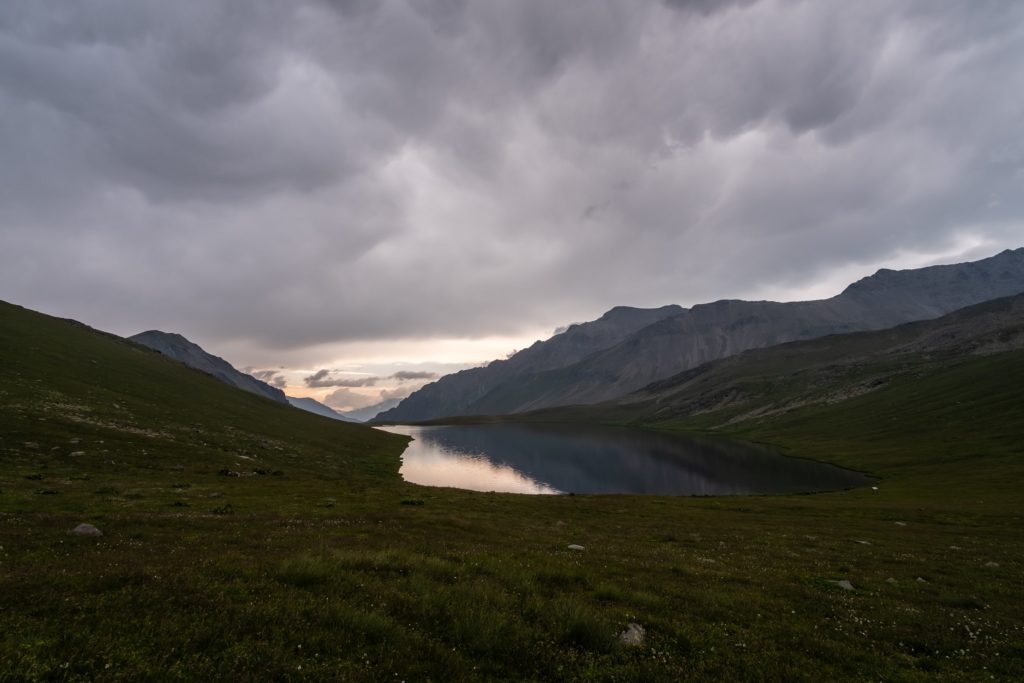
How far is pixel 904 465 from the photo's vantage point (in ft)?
333

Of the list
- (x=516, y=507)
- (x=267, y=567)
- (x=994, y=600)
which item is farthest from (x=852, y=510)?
(x=267, y=567)

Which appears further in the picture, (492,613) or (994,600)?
(994,600)

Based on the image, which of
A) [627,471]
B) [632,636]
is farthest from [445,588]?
[627,471]

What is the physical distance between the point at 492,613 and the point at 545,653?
1.49 metres

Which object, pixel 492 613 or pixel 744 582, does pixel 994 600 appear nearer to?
pixel 744 582

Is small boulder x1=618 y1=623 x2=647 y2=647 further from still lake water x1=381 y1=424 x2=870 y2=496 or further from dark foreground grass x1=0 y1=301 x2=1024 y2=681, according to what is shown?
still lake water x1=381 y1=424 x2=870 y2=496

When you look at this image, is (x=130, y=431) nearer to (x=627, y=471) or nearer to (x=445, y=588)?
(x=445, y=588)

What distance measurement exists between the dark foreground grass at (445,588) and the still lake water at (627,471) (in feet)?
A: 157

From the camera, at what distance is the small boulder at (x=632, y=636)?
1019cm

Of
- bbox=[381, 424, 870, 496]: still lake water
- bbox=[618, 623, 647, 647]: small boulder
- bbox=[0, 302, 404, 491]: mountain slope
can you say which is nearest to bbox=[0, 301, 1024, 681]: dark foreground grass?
bbox=[618, 623, 647, 647]: small boulder

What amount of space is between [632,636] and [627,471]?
376ft

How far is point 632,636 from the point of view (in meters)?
10.5

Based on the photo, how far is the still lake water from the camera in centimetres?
8956

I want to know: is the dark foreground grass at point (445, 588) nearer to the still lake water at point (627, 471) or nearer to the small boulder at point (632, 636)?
the small boulder at point (632, 636)
